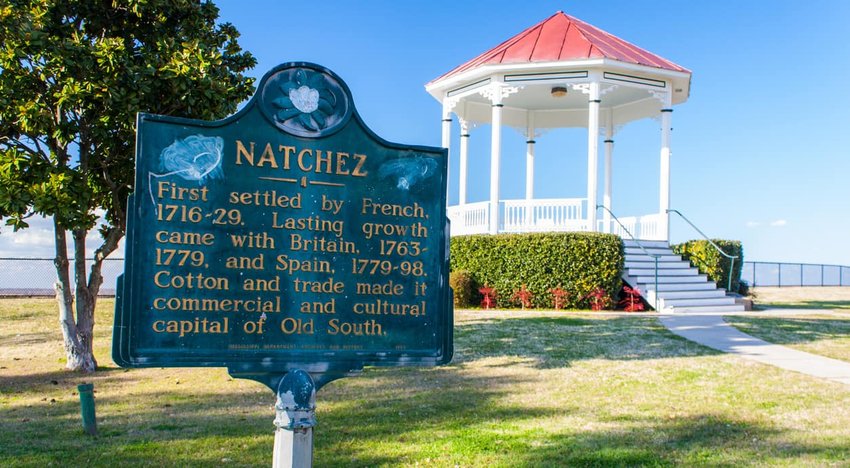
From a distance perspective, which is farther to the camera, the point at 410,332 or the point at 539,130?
the point at 539,130

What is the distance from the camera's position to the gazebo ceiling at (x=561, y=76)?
20.3 m

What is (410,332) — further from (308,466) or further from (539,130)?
(539,130)

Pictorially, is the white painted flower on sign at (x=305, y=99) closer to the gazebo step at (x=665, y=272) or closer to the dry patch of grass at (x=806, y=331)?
the dry patch of grass at (x=806, y=331)

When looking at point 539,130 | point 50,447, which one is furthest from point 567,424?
point 539,130

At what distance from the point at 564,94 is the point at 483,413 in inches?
647

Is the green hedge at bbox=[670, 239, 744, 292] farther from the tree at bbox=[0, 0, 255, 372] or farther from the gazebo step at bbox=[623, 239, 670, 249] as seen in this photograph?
the tree at bbox=[0, 0, 255, 372]

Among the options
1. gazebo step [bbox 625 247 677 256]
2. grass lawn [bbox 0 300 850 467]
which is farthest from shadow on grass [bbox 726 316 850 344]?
gazebo step [bbox 625 247 677 256]

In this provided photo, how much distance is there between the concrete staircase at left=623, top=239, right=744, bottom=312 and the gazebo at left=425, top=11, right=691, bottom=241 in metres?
0.86

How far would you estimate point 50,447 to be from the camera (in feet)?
20.9

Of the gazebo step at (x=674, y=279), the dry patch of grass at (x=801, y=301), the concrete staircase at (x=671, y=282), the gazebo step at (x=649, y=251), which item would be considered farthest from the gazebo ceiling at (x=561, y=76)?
the dry patch of grass at (x=801, y=301)

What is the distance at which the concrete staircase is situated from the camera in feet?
61.9

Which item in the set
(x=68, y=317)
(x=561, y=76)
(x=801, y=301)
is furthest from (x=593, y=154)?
(x=68, y=317)

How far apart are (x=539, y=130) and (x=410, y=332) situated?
23.0 meters

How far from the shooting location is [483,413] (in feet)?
24.0
